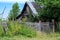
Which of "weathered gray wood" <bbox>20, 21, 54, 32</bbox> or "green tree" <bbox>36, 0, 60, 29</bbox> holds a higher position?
"green tree" <bbox>36, 0, 60, 29</bbox>

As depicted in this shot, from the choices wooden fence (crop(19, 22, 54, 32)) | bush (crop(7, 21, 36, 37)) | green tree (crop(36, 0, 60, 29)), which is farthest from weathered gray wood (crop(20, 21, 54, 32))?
bush (crop(7, 21, 36, 37))

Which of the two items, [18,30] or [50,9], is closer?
[18,30]

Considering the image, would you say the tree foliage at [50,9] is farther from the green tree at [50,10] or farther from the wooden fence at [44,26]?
the wooden fence at [44,26]

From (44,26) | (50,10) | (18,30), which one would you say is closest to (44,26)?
(44,26)

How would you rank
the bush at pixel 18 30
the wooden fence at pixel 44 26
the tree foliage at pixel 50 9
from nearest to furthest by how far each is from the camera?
the bush at pixel 18 30 → the wooden fence at pixel 44 26 → the tree foliage at pixel 50 9

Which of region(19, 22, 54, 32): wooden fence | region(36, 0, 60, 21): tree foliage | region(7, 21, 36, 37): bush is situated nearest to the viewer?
region(7, 21, 36, 37): bush

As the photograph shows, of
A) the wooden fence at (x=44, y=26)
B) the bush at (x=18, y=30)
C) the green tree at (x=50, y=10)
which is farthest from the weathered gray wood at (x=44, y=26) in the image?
the bush at (x=18, y=30)

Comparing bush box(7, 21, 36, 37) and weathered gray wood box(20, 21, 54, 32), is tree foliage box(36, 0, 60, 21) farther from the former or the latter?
bush box(7, 21, 36, 37)

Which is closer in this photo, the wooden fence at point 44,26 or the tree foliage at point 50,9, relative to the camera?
the wooden fence at point 44,26

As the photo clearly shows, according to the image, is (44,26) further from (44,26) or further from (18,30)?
(18,30)

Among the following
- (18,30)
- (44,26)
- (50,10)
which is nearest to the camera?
(18,30)

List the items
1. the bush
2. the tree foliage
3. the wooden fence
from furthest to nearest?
the tree foliage → the wooden fence → the bush

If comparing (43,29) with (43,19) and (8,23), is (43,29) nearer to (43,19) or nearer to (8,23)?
(43,19)

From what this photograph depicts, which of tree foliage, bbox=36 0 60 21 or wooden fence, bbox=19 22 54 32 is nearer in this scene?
wooden fence, bbox=19 22 54 32
